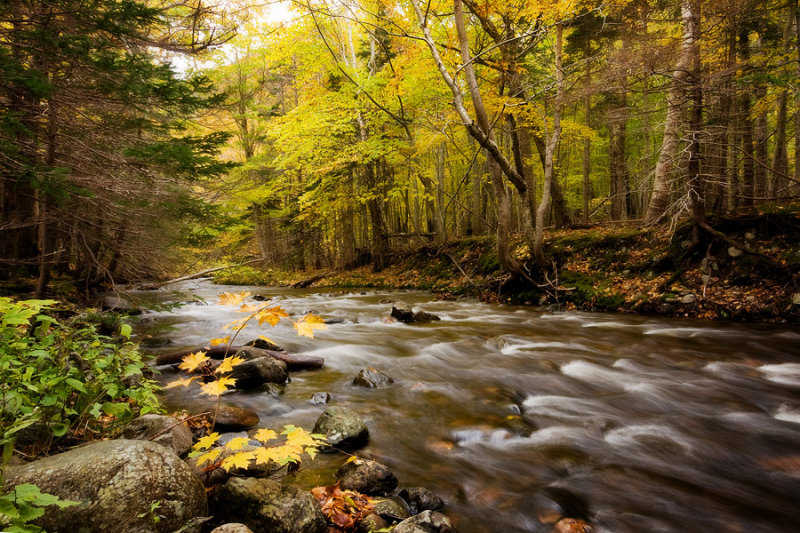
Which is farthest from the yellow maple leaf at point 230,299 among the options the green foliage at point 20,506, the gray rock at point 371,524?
the gray rock at point 371,524

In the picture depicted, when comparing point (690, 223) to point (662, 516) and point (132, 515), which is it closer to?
point (662, 516)

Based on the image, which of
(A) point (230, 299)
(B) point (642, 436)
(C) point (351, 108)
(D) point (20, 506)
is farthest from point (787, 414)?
(C) point (351, 108)

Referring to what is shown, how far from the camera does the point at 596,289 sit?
898 cm

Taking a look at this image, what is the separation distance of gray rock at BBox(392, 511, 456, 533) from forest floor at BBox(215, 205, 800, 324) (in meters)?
7.50

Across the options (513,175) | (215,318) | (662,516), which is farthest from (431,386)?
(215,318)

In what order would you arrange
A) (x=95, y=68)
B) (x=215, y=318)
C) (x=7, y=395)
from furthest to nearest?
(x=215, y=318), (x=95, y=68), (x=7, y=395)

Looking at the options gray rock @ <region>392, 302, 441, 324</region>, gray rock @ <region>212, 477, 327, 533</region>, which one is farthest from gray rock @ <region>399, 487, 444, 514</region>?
gray rock @ <region>392, 302, 441, 324</region>

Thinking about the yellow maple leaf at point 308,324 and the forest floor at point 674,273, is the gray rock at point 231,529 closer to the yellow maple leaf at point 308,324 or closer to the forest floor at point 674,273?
the yellow maple leaf at point 308,324

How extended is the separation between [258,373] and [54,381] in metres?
2.52

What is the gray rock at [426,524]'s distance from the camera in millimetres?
2135

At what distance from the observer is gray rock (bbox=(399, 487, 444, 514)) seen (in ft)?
8.68

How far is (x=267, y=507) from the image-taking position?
2.15 metres

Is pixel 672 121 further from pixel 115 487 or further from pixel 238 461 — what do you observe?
pixel 115 487

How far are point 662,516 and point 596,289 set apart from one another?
7.10 meters
